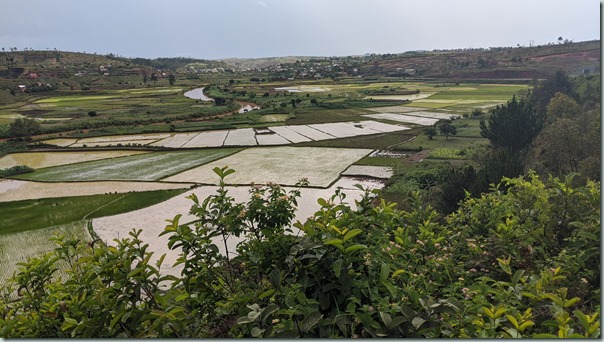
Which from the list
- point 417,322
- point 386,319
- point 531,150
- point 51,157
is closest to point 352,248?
point 386,319

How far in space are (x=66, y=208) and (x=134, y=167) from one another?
8084 millimetres

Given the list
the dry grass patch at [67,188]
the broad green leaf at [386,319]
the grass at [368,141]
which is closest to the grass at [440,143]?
the grass at [368,141]

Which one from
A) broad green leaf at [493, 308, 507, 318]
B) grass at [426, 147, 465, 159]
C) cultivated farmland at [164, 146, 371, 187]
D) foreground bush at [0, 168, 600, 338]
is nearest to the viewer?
broad green leaf at [493, 308, 507, 318]

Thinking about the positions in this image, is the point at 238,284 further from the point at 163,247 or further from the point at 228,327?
the point at 163,247

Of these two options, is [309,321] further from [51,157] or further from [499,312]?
[51,157]

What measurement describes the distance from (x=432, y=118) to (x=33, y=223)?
129 ft

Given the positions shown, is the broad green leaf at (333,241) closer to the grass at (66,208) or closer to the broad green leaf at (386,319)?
the broad green leaf at (386,319)

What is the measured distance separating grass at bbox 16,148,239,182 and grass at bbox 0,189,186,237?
3.62m

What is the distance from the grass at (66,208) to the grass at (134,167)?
3620 mm

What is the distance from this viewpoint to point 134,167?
2553 cm

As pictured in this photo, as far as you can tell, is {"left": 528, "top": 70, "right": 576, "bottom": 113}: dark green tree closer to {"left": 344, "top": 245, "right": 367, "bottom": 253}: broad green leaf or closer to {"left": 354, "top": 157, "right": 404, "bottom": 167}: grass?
{"left": 354, "top": 157, "right": 404, "bottom": 167}: grass

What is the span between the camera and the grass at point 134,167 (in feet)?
76.4

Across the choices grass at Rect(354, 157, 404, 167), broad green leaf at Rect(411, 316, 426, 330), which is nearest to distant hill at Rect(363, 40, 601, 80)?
grass at Rect(354, 157, 404, 167)

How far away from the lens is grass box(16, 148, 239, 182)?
2330 cm
